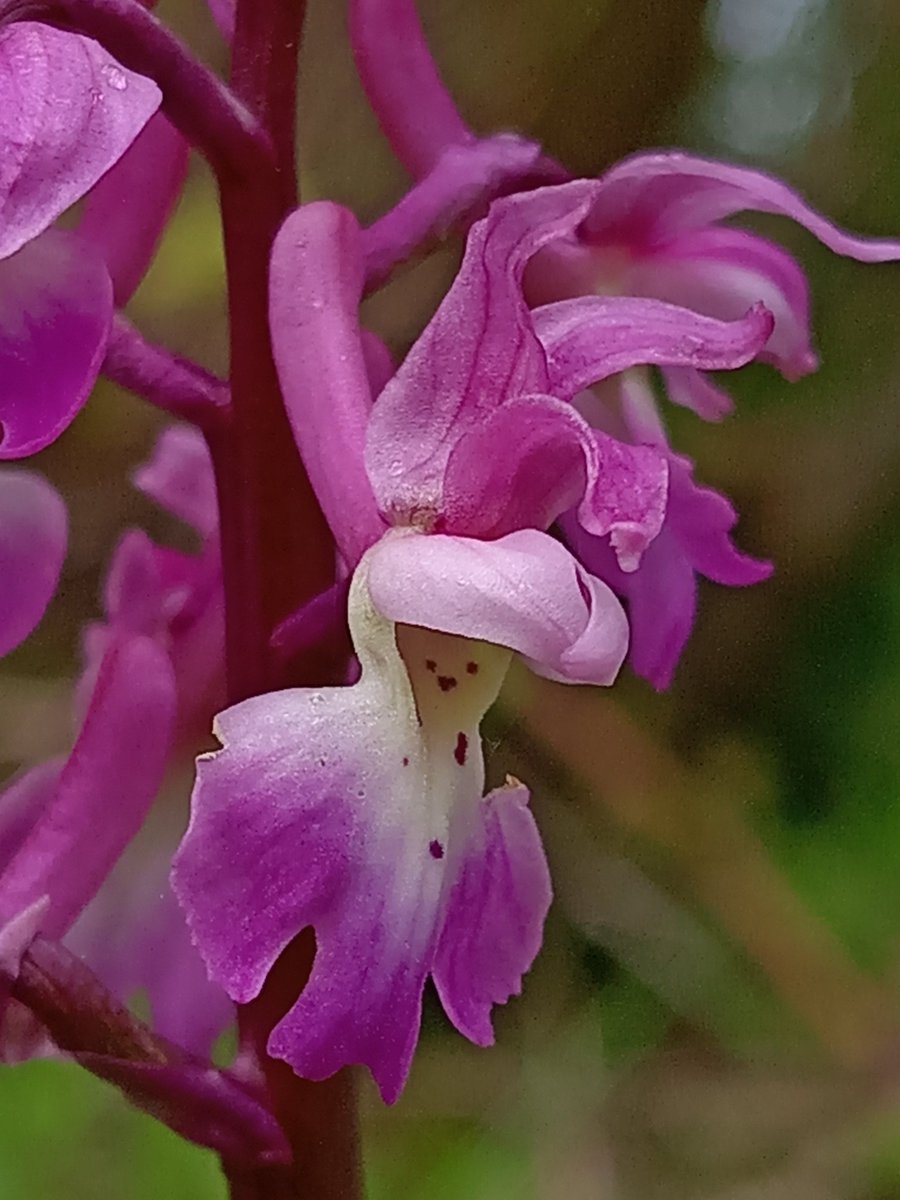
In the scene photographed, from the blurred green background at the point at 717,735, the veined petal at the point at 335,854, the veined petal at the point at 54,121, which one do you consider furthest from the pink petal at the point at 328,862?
the blurred green background at the point at 717,735

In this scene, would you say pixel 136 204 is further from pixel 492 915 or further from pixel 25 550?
pixel 492 915

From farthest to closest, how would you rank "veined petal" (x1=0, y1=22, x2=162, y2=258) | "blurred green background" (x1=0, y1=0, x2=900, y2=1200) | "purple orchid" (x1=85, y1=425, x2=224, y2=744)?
"blurred green background" (x1=0, y1=0, x2=900, y2=1200) → "purple orchid" (x1=85, y1=425, x2=224, y2=744) → "veined petal" (x1=0, y1=22, x2=162, y2=258)

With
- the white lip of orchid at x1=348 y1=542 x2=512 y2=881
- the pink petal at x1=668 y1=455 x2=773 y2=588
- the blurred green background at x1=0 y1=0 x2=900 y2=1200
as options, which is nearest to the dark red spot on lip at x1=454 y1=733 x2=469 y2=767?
the white lip of orchid at x1=348 y1=542 x2=512 y2=881

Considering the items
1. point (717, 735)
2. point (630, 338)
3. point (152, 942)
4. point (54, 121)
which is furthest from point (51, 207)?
point (717, 735)

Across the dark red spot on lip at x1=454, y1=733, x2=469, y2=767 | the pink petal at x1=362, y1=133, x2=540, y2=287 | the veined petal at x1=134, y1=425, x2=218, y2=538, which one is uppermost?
the pink petal at x1=362, y1=133, x2=540, y2=287

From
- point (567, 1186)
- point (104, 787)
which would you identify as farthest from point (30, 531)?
point (567, 1186)

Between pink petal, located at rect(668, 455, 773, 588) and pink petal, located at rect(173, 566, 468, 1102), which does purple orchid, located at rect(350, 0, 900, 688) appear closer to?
pink petal, located at rect(668, 455, 773, 588)
